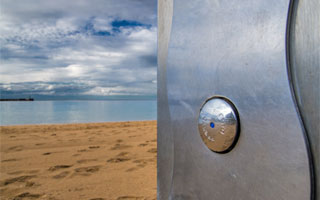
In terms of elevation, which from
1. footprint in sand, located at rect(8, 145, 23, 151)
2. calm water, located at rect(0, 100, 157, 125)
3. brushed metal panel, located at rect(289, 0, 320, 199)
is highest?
brushed metal panel, located at rect(289, 0, 320, 199)

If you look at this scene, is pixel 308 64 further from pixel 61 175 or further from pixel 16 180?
pixel 16 180

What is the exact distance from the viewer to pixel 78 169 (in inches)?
104

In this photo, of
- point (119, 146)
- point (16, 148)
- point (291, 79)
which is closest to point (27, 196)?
point (119, 146)

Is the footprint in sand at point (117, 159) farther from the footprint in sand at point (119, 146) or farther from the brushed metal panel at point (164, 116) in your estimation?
the brushed metal panel at point (164, 116)

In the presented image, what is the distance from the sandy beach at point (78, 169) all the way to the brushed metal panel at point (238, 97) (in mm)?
1778

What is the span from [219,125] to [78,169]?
265 cm

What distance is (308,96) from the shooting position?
298 mm

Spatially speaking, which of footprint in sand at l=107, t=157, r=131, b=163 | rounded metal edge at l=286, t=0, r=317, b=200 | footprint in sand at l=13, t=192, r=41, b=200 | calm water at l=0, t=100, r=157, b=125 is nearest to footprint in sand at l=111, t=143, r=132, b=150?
footprint in sand at l=107, t=157, r=131, b=163

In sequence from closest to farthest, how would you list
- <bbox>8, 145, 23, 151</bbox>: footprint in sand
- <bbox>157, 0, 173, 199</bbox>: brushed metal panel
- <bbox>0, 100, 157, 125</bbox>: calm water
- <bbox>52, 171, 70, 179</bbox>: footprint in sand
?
<bbox>157, 0, 173, 199</bbox>: brushed metal panel → <bbox>52, 171, 70, 179</bbox>: footprint in sand → <bbox>8, 145, 23, 151</bbox>: footprint in sand → <bbox>0, 100, 157, 125</bbox>: calm water

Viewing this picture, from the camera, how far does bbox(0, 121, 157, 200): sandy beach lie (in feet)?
6.80

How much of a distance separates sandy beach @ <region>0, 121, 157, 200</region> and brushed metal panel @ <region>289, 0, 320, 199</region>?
195 cm

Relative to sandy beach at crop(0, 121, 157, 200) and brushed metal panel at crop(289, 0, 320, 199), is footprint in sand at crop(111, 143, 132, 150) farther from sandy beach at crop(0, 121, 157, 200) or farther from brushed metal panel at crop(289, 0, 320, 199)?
brushed metal panel at crop(289, 0, 320, 199)

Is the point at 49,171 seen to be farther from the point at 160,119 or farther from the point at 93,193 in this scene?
the point at 160,119

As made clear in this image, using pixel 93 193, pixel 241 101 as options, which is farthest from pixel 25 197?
pixel 241 101
